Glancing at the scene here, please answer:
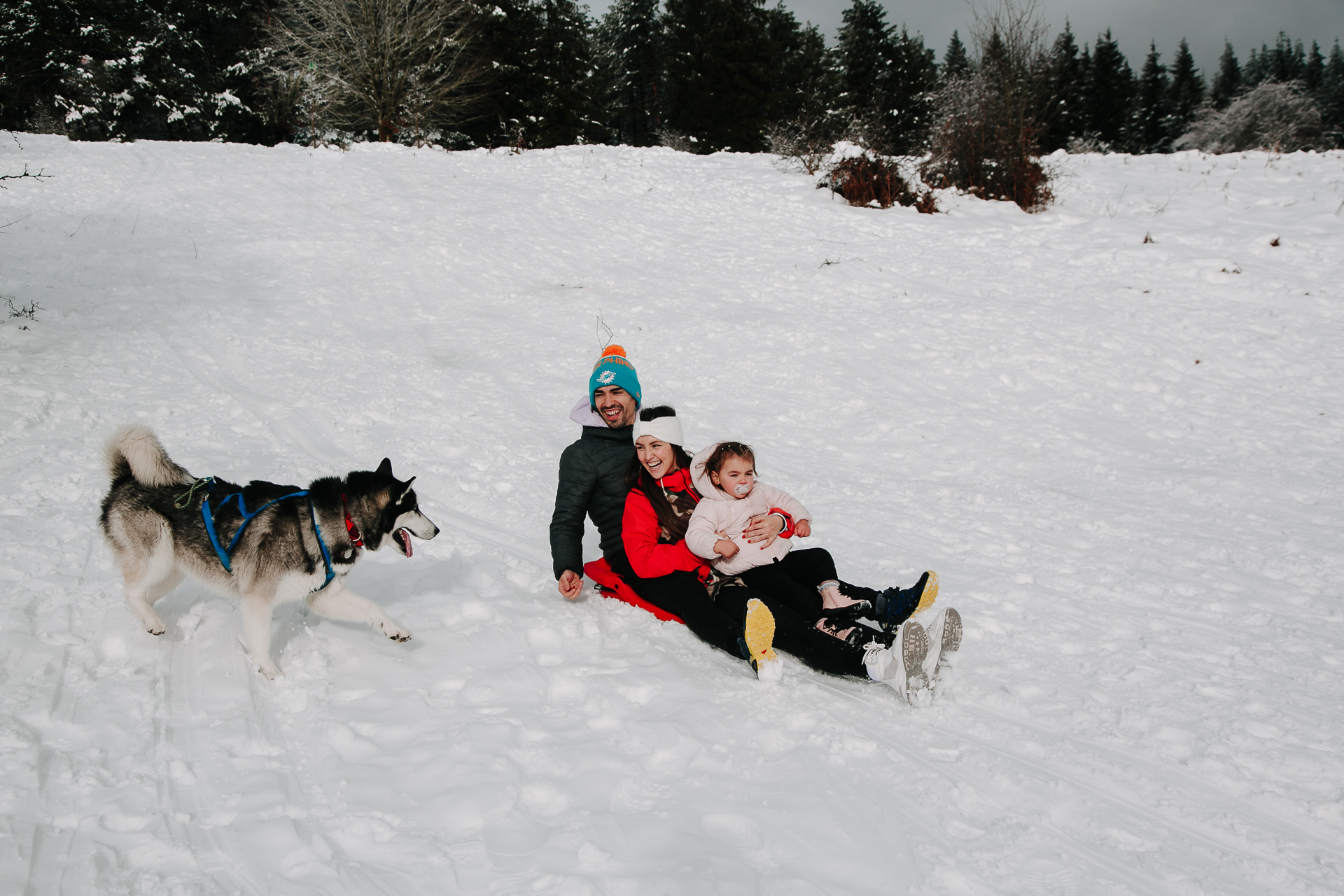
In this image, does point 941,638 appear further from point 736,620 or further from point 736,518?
point 736,518

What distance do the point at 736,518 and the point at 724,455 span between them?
1.17 ft

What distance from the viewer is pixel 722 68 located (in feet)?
102

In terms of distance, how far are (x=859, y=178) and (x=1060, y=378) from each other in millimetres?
7259

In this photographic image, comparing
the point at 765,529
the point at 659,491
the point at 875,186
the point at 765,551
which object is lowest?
the point at 765,551

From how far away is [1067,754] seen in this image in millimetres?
3014

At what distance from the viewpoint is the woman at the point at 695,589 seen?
3271 millimetres

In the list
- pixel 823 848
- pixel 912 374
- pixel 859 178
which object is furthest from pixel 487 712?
pixel 859 178

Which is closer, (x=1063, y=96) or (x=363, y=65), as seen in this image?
(x=363, y=65)

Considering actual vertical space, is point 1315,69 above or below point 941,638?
above

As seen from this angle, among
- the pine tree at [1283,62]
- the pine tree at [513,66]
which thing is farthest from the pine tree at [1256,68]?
the pine tree at [513,66]

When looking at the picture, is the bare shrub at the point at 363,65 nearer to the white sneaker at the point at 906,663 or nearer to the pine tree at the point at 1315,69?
the white sneaker at the point at 906,663

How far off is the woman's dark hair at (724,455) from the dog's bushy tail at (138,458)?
2636 mm

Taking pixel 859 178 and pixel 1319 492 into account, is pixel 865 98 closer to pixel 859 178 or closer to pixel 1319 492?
pixel 859 178

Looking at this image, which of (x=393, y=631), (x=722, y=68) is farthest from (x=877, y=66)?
(x=393, y=631)
